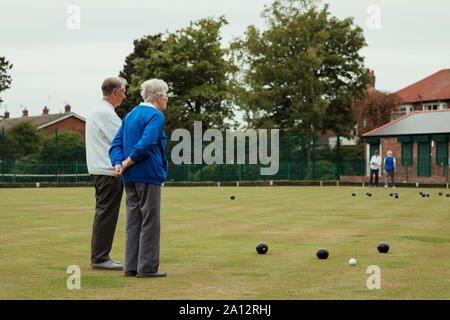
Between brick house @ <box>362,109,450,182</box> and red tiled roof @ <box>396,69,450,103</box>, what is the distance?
2432 centimetres

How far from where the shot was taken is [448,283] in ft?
19.4

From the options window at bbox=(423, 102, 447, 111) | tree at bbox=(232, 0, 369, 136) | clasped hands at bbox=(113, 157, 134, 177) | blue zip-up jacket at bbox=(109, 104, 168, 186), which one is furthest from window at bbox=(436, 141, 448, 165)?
clasped hands at bbox=(113, 157, 134, 177)

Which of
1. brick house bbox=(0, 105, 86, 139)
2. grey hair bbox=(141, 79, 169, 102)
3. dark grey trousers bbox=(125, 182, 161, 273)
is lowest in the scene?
dark grey trousers bbox=(125, 182, 161, 273)

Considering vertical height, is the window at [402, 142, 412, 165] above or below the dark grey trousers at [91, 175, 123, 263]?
above

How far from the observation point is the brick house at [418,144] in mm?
34750

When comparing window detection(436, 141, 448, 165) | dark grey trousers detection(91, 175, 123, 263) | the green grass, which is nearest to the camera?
the green grass

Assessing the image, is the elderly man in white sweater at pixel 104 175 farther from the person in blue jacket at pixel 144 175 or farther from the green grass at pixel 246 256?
the person in blue jacket at pixel 144 175

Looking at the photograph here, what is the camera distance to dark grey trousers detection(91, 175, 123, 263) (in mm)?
6758

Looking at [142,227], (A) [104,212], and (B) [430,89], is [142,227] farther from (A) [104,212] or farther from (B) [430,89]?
(B) [430,89]

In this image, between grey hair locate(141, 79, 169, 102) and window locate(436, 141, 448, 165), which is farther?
window locate(436, 141, 448, 165)

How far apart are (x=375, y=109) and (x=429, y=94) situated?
14450mm

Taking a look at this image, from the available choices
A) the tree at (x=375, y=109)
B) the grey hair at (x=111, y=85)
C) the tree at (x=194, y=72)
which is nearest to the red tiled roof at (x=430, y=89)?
the tree at (x=375, y=109)

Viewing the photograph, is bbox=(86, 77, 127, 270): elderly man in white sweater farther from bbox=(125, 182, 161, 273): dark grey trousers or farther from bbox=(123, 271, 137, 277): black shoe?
bbox=(125, 182, 161, 273): dark grey trousers
